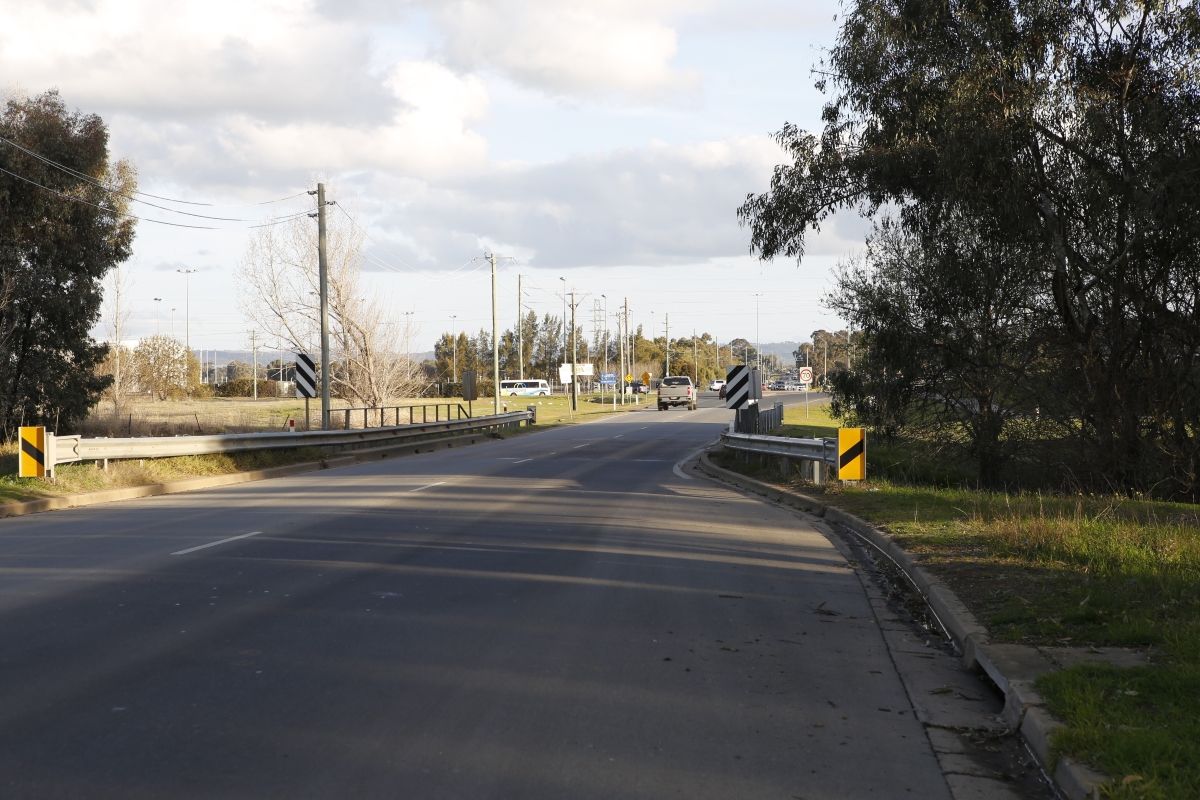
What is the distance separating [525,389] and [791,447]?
3969 inches

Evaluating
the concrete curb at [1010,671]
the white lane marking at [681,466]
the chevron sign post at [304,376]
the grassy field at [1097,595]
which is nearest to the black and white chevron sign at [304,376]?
the chevron sign post at [304,376]

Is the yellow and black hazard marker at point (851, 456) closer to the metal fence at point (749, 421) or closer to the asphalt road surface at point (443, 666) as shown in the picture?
the asphalt road surface at point (443, 666)

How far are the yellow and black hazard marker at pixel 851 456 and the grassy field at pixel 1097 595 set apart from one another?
51.4 inches

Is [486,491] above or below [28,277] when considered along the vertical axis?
below

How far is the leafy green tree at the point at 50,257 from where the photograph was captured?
2850 centimetres

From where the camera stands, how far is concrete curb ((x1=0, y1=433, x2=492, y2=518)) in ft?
57.5

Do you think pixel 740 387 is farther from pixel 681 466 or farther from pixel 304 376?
pixel 304 376

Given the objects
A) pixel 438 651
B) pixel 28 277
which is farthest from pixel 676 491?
pixel 28 277

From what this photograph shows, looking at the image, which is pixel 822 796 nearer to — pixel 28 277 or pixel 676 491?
pixel 676 491

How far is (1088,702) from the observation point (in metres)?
5.84

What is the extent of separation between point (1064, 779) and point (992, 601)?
3863mm

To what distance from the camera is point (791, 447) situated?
2092cm

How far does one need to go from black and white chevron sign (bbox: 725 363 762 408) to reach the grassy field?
36.0 feet

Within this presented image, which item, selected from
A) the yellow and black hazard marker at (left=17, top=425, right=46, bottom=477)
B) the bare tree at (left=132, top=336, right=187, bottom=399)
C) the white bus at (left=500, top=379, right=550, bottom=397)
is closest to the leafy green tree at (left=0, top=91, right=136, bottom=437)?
the yellow and black hazard marker at (left=17, top=425, right=46, bottom=477)
